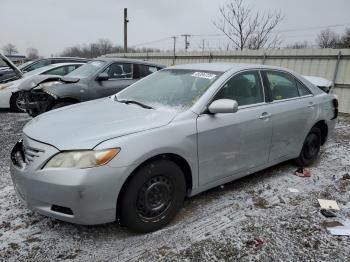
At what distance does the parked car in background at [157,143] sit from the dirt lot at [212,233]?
249 millimetres

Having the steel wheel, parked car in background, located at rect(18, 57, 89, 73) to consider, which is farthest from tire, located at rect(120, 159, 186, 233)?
parked car in background, located at rect(18, 57, 89, 73)

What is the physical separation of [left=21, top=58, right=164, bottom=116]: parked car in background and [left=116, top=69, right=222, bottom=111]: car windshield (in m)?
2.88

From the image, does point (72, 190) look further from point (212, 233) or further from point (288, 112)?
point (288, 112)

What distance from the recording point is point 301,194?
164 inches

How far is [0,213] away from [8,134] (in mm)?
3496

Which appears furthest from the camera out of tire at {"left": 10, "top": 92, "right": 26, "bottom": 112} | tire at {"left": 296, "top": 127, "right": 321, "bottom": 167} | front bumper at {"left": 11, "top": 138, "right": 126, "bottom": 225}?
tire at {"left": 10, "top": 92, "right": 26, "bottom": 112}

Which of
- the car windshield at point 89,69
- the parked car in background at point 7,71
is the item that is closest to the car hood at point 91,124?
the car windshield at point 89,69

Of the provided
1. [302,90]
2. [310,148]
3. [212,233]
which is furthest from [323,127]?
[212,233]

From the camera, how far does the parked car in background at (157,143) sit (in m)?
2.71

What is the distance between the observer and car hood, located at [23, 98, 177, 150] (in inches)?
111

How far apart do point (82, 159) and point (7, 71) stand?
801cm

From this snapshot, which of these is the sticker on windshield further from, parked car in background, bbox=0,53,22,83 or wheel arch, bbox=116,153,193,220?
parked car in background, bbox=0,53,22,83

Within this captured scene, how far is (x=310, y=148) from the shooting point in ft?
16.8

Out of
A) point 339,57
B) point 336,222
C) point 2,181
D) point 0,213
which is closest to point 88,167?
point 0,213
